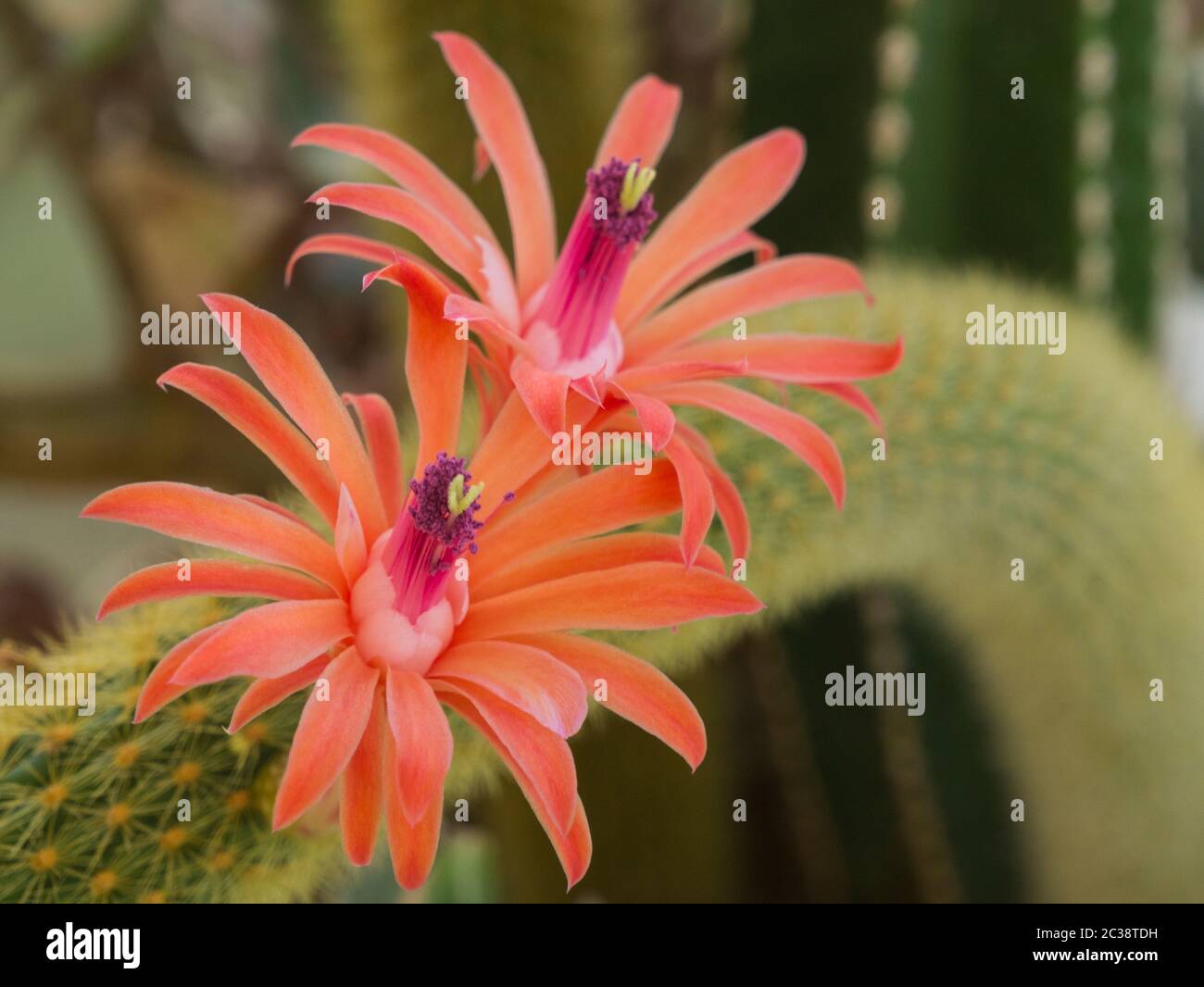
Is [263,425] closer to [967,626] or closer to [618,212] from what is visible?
[618,212]

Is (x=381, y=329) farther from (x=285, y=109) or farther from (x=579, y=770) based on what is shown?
(x=579, y=770)

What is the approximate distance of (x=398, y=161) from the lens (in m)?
0.37

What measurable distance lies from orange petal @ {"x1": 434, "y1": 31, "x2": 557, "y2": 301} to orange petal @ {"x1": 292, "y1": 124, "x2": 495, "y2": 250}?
0.02 meters

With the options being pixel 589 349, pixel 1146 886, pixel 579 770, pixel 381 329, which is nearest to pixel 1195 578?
pixel 1146 886

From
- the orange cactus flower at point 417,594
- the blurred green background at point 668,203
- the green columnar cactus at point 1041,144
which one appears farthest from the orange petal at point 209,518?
the green columnar cactus at point 1041,144

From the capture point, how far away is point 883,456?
579 millimetres

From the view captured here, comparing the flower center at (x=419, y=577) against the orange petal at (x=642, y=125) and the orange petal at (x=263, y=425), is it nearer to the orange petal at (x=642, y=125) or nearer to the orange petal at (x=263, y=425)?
the orange petal at (x=263, y=425)

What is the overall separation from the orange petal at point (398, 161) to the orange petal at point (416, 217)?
13mm

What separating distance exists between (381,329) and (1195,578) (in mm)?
634

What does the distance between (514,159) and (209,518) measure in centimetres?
16

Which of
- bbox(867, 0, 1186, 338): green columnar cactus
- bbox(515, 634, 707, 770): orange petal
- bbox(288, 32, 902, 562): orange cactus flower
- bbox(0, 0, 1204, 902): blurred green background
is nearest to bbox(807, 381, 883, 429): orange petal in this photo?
bbox(288, 32, 902, 562): orange cactus flower

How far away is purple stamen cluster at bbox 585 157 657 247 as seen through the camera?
1.18 ft

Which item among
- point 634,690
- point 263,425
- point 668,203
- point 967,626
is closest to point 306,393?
point 263,425

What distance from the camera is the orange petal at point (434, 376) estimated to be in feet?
1.12
